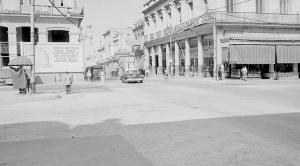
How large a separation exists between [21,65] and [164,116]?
515 inches

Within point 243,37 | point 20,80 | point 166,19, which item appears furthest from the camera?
point 166,19

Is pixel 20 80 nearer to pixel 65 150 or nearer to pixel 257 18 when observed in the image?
pixel 65 150

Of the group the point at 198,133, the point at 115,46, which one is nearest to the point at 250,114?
the point at 198,133

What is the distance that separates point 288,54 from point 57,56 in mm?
23970

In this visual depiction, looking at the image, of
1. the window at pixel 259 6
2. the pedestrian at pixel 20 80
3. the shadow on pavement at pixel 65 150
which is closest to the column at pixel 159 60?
the window at pixel 259 6

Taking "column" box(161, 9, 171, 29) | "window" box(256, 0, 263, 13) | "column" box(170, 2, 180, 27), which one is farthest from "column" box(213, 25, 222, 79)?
"column" box(161, 9, 171, 29)

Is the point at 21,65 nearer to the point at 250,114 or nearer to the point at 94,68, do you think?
the point at 250,114

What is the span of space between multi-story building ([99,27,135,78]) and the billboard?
86.8 feet

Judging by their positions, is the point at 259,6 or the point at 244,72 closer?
the point at 244,72

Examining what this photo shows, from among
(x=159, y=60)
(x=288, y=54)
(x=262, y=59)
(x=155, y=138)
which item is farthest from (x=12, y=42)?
(x=155, y=138)

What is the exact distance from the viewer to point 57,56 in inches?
1369

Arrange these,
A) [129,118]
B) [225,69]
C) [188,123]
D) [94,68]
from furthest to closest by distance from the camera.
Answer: [94,68], [225,69], [129,118], [188,123]

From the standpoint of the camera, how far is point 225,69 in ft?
118

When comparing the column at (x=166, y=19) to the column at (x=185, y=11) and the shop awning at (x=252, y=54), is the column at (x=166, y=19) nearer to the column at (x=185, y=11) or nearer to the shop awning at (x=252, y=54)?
the column at (x=185, y=11)
